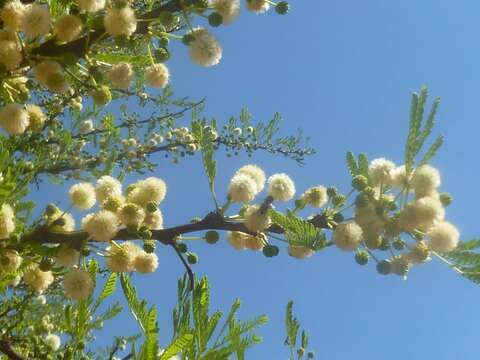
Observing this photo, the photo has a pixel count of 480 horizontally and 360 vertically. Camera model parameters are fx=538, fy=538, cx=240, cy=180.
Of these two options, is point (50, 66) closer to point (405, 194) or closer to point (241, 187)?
point (241, 187)

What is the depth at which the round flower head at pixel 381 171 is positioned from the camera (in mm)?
2523

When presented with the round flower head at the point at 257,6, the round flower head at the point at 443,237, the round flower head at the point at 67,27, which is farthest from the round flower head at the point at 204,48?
the round flower head at the point at 443,237

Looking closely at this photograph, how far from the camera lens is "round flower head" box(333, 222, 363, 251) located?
7.60ft

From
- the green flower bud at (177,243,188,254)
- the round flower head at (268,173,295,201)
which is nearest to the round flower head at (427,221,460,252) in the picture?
the round flower head at (268,173,295,201)

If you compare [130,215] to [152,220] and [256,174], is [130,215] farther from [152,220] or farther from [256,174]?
[256,174]

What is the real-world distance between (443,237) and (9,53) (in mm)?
2379

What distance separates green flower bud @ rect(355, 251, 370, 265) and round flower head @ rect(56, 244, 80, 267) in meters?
1.41

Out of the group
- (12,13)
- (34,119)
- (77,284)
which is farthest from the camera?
(34,119)

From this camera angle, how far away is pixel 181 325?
270 centimetres

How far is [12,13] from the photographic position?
2.98 meters

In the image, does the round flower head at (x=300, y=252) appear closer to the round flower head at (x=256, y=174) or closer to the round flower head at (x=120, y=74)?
the round flower head at (x=256, y=174)

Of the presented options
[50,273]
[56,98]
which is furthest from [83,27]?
[56,98]

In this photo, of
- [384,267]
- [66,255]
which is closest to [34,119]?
[66,255]

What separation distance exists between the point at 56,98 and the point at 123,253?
3841 mm
